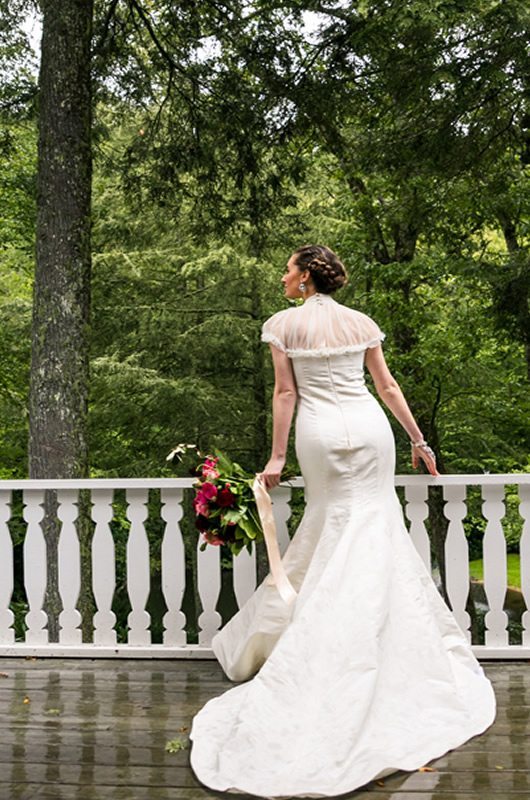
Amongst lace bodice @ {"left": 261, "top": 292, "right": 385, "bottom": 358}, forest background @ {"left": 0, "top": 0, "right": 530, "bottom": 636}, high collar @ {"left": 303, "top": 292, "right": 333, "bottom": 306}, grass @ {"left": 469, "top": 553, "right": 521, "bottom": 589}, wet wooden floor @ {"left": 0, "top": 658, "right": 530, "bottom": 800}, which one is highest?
forest background @ {"left": 0, "top": 0, "right": 530, "bottom": 636}

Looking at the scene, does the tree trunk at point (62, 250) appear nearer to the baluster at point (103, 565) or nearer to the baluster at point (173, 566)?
the baluster at point (103, 565)

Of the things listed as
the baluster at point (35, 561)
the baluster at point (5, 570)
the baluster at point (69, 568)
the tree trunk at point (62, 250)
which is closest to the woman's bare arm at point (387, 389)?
the baluster at point (69, 568)

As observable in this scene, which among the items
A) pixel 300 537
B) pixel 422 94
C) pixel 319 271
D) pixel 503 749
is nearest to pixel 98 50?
pixel 422 94

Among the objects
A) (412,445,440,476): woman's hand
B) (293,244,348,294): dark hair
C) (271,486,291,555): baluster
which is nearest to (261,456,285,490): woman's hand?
(271,486,291,555): baluster

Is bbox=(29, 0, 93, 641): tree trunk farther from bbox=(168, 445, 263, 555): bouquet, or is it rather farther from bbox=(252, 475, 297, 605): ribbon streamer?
bbox=(252, 475, 297, 605): ribbon streamer

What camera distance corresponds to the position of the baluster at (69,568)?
4.22 m

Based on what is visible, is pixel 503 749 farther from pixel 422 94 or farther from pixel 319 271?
pixel 422 94

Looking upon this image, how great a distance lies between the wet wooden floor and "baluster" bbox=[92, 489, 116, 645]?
17 cm

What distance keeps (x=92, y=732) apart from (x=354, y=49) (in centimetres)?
564

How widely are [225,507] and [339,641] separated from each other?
849 millimetres

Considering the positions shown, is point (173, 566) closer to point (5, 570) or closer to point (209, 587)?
point (209, 587)

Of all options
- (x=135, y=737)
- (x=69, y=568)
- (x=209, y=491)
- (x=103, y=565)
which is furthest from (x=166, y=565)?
(x=135, y=737)

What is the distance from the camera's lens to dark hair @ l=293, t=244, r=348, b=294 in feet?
11.6

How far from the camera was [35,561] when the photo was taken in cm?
429
